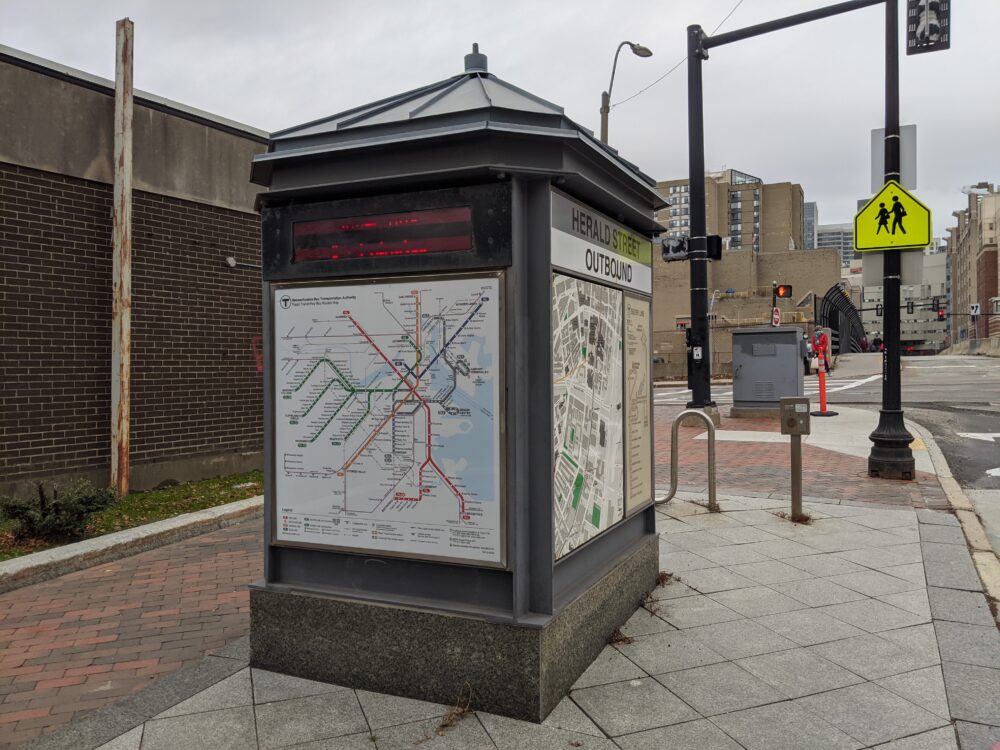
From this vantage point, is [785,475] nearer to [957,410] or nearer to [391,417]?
[391,417]

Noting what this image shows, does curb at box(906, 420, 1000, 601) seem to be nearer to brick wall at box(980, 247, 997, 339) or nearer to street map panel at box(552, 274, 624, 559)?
street map panel at box(552, 274, 624, 559)

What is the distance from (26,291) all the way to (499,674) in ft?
21.4

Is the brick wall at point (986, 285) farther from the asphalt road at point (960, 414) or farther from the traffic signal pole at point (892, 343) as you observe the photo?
the traffic signal pole at point (892, 343)

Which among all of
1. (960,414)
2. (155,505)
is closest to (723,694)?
(155,505)

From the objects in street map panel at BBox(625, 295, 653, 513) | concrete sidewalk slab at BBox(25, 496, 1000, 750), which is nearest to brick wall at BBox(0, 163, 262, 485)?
concrete sidewalk slab at BBox(25, 496, 1000, 750)

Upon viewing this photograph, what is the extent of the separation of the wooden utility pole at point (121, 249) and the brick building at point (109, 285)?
0.24 m

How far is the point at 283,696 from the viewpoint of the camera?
3.52 meters

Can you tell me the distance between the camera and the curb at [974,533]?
5355 millimetres

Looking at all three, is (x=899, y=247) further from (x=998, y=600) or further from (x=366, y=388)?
(x=366, y=388)

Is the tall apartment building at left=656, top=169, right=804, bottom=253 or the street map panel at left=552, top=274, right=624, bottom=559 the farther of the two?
the tall apartment building at left=656, top=169, right=804, bottom=253

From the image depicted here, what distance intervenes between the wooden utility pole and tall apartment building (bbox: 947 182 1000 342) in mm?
94105

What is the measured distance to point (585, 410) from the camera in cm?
389

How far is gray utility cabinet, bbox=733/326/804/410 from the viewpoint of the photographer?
16281 mm

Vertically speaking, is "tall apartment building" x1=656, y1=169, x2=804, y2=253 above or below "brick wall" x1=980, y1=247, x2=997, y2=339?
above
